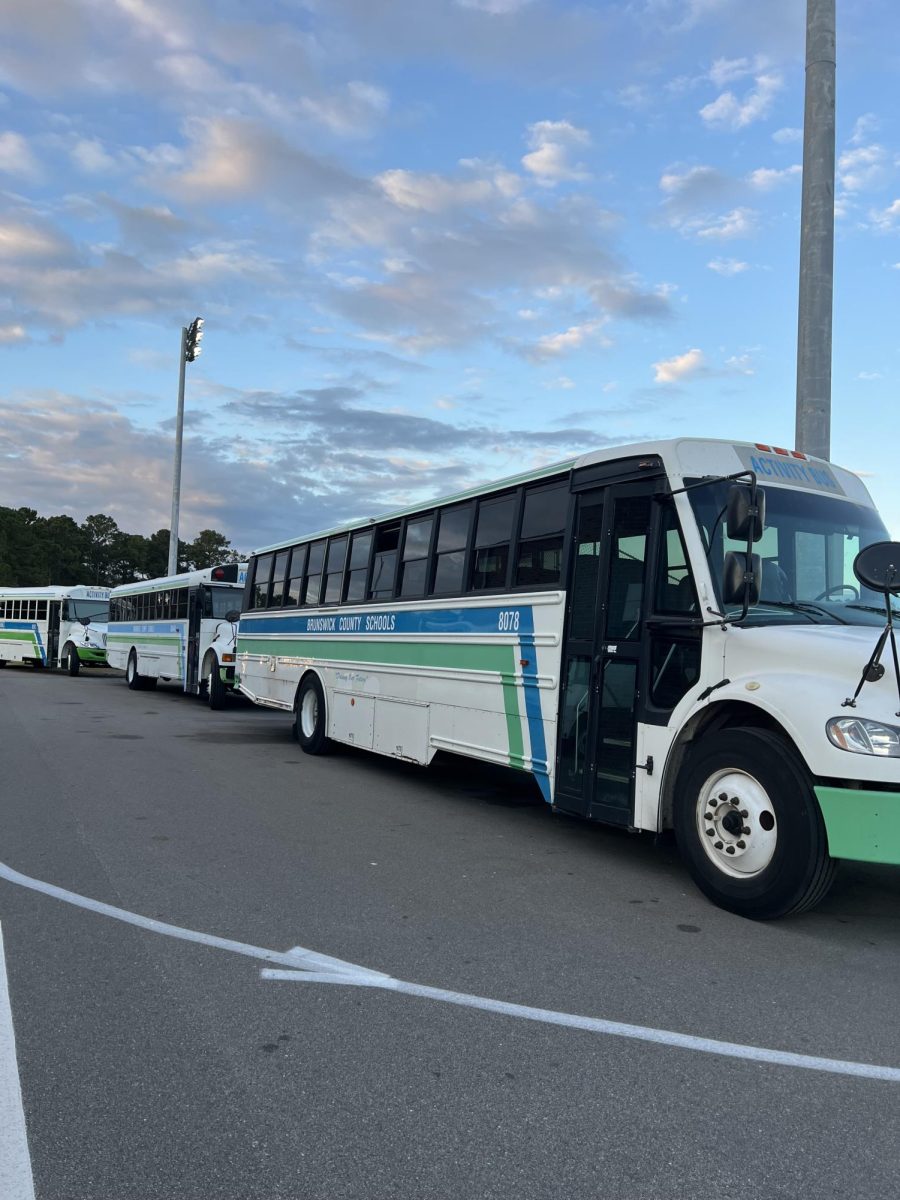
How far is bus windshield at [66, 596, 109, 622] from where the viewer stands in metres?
31.3

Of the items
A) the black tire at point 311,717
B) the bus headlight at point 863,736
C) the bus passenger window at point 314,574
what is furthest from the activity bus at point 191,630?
the bus headlight at point 863,736

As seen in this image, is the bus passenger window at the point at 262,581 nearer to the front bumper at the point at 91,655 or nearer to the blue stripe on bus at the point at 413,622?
the blue stripe on bus at the point at 413,622

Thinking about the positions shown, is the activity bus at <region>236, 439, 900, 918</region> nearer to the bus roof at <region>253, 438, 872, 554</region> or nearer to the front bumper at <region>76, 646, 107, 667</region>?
the bus roof at <region>253, 438, 872, 554</region>

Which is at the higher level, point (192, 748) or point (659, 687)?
point (659, 687)

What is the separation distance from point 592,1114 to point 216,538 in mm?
81711

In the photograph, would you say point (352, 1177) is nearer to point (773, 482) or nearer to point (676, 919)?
point (676, 919)

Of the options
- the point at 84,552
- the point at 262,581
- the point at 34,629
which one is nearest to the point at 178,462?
the point at 34,629

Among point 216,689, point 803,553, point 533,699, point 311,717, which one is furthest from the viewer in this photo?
point 216,689

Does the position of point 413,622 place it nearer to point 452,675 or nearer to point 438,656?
point 438,656

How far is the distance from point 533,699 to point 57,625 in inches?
1100

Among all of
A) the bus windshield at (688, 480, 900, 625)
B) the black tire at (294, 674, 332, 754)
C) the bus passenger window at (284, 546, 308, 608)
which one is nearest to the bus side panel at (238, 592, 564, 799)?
the black tire at (294, 674, 332, 754)

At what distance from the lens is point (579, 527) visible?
7.04m

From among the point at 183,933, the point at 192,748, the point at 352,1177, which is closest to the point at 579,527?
the point at 183,933

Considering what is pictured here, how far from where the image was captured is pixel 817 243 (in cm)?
959
